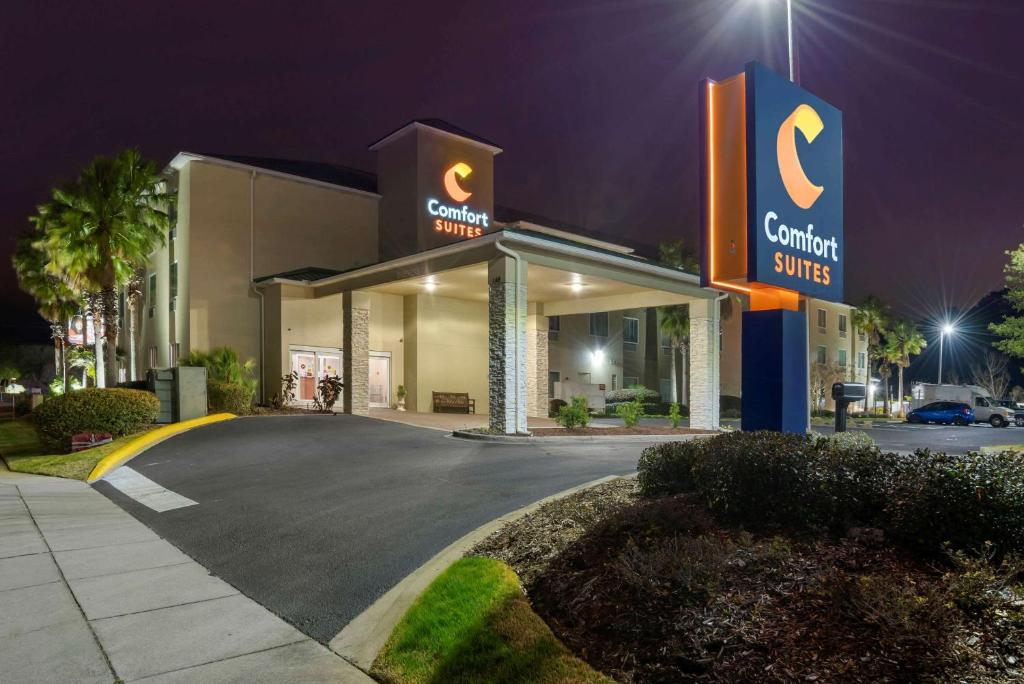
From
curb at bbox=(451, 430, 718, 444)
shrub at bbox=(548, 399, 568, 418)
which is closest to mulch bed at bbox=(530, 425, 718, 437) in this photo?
curb at bbox=(451, 430, 718, 444)

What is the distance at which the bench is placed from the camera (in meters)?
28.4

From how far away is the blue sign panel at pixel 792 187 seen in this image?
8.85 metres

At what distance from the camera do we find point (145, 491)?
12.2 metres

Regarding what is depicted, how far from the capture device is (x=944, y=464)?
5.56 metres

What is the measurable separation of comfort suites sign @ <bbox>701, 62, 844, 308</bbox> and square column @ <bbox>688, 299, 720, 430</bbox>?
13916 mm

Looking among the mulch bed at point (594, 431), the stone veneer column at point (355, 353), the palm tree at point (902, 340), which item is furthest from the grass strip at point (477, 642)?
the palm tree at point (902, 340)

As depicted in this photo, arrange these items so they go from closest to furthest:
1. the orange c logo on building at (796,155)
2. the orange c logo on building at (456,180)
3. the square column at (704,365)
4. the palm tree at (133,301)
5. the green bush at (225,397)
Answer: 1. the orange c logo on building at (796,155)
2. the green bush at (225,397)
3. the square column at (704,365)
4. the palm tree at (133,301)
5. the orange c logo on building at (456,180)

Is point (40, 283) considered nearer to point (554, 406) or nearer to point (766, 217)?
point (554, 406)

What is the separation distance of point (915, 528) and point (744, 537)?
47.1 inches

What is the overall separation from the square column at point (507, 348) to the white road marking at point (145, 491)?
8063 millimetres

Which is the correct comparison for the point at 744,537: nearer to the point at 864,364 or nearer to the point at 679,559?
the point at 679,559

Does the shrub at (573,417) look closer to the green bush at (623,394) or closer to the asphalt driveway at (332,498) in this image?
the asphalt driveway at (332,498)

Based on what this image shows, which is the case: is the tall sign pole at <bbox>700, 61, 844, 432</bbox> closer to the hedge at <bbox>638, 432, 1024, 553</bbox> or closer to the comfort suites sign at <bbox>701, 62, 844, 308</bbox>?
the comfort suites sign at <bbox>701, 62, 844, 308</bbox>

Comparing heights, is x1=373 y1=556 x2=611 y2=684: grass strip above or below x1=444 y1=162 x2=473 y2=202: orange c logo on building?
below
